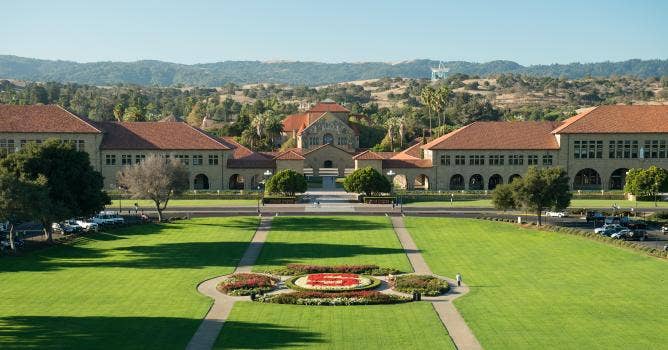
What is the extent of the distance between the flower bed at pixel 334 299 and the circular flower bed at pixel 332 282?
6.28 ft

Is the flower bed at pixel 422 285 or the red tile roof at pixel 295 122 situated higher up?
the red tile roof at pixel 295 122

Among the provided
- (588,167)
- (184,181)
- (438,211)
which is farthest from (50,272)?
(588,167)

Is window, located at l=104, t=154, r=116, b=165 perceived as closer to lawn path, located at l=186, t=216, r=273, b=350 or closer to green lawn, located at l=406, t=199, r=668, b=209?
green lawn, located at l=406, t=199, r=668, b=209

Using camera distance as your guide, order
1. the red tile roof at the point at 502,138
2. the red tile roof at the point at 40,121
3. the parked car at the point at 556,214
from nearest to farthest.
Result: the parked car at the point at 556,214
the red tile roof at the point at 40,121
the red tile roof at the point at 502,138

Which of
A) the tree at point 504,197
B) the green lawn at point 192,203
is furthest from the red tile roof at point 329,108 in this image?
the tree at point 504,197

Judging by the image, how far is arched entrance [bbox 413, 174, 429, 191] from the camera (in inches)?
4781

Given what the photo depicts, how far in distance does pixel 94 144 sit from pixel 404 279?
242 ft

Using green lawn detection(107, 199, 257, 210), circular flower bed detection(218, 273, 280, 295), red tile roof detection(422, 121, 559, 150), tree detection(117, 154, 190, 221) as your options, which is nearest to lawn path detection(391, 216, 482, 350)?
circular flower bed detection(218, 273, 280, 295)

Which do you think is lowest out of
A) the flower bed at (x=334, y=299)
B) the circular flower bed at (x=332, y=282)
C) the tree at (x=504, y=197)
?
the flower bed at (x=334, y=299)

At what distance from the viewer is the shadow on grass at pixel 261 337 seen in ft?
128

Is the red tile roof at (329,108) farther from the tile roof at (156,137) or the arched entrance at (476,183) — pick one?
the arched entrance at (476,183)

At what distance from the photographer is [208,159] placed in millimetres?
117875

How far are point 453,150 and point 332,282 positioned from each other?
6666cm

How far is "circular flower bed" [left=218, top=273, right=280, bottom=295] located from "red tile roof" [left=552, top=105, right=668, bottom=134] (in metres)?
74.1
